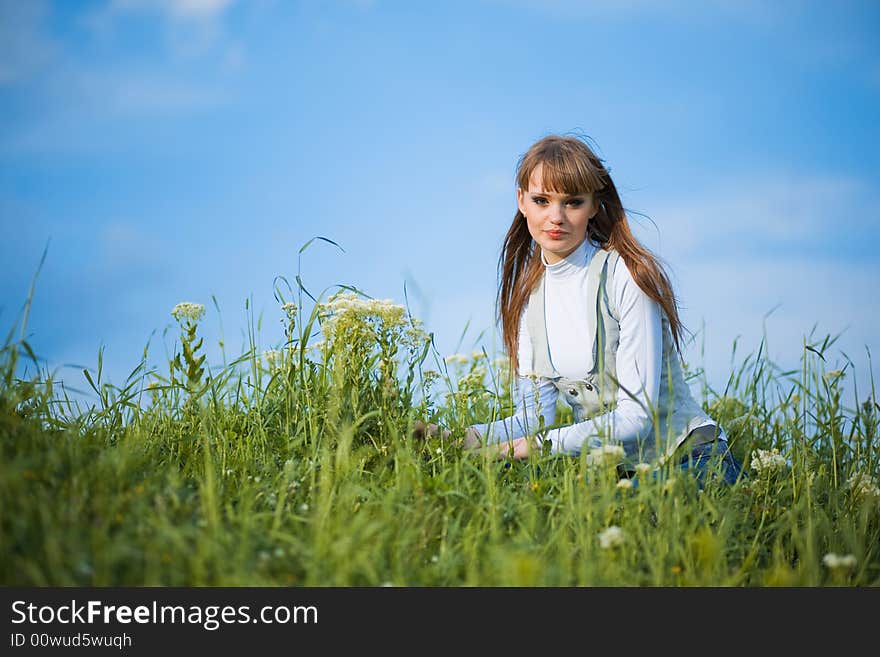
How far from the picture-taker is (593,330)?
13.8 feet

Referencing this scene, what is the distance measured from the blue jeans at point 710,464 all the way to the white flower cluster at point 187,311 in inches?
89.5

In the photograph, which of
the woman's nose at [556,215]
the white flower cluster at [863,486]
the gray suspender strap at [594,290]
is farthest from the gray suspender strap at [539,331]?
the white flower cluster at [863,486]

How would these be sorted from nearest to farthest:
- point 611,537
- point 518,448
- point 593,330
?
point 611,537
point 518,448
point 593,330

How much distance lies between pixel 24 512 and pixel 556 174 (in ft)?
9.70

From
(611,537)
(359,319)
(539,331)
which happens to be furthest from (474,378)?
(611,537)

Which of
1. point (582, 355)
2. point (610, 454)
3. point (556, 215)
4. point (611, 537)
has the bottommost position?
point (611, 537)

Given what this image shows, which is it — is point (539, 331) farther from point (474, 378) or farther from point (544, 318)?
point (474, 378)

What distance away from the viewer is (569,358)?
4.38 m

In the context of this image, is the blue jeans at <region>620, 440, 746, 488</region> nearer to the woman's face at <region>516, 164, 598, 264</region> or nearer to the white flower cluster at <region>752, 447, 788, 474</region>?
the white flower cluster at <region>752, 447, 788, 474</region>

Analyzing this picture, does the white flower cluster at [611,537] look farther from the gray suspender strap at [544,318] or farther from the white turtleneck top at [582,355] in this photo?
the gray suspender strap at [544,318]

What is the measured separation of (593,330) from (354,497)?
1.72 m

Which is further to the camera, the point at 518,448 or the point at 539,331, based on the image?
the point at 539,331

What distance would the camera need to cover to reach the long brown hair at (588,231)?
413 centimetres
